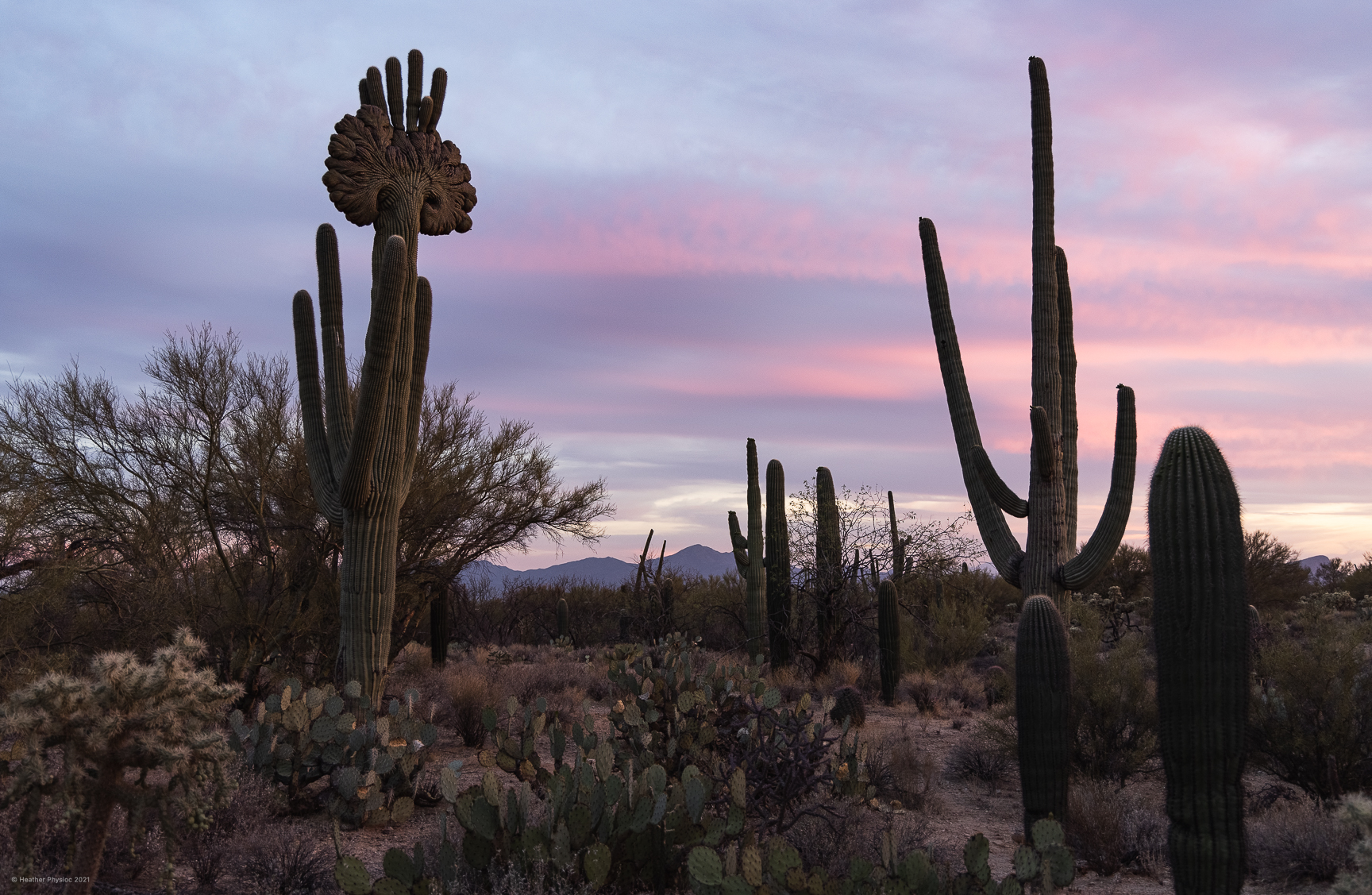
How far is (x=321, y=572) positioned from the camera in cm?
1378

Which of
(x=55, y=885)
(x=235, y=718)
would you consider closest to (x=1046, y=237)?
(x=235, y=718)

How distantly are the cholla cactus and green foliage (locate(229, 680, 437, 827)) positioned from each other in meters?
3.03

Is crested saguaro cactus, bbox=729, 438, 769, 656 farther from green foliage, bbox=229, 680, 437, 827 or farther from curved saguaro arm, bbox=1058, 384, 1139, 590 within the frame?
green foliage, bbox=229, 680, 437, 827

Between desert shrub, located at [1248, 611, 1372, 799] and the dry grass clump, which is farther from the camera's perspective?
the dry grass clump

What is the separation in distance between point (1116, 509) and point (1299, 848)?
10.2 feet

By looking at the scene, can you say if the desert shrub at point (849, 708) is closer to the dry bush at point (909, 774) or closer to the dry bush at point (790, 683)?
the dry bush at point (909, 774)

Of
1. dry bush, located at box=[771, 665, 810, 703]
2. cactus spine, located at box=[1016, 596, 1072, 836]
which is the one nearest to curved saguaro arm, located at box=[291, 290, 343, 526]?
dry bush, located at box=[771, 665, 810, 703]

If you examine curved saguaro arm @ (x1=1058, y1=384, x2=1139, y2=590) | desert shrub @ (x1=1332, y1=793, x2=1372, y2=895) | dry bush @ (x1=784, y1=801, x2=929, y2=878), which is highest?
curved saguaro arm @ (x1=1058, y1=384, x2=1139, y2=590)

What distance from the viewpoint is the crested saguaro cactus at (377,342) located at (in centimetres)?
973

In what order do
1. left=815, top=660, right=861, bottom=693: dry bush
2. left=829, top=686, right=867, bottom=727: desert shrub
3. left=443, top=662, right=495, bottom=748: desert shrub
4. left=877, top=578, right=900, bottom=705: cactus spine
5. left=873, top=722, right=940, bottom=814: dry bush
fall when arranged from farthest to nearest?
left=815, top=660, right=861, bottom=693: dry bush → left=877, top=578, right=900, bottom=705: cactus spine → left=443, top=662, right=495, bottom=748: desert shrub → left=829, top=686, right=867, bottom=727: desert shrub → left=873, top=722, right=940, bottom=814: dry bush

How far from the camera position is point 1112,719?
973cm

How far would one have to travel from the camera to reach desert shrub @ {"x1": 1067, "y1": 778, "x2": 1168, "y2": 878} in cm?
710

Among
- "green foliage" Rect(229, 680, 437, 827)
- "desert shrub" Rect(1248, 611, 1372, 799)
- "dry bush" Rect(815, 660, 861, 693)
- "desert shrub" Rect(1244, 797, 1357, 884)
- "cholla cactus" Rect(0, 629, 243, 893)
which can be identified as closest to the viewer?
"cholla cactus" Rect(0, 629, 243, 893)

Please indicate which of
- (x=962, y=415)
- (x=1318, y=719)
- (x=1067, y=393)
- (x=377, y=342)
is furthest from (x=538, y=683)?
(x=1318, y=719)
